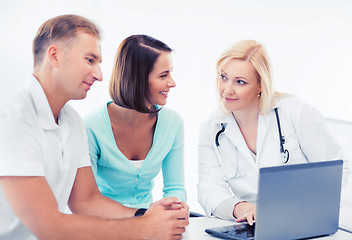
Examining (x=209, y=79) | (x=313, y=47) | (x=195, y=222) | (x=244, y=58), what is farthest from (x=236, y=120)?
(x=209, y=79)

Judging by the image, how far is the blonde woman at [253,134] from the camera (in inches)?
87.7

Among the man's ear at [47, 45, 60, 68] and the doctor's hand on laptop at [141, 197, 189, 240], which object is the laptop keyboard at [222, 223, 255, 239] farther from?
the man's ear at [47, 45, 60, 68]

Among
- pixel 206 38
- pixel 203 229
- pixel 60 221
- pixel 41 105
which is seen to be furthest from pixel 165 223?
pixel 206 38

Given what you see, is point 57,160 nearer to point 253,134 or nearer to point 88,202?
point 88,202

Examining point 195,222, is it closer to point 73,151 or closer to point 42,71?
point 73,151

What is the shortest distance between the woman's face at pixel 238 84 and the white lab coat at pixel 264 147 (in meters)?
0.13

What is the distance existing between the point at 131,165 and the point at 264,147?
2.32 ft

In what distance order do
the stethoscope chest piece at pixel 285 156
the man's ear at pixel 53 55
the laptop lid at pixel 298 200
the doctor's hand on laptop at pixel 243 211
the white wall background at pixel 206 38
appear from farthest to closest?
the white wall background at pixel 206 38
the stethoscope chest piece at pixel 285 156
the doctor's hand on laptop at pixel 243 211
the man's ear at pixel 53 55
the laptop lid at pixel 298 200

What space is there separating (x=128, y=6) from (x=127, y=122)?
259cm

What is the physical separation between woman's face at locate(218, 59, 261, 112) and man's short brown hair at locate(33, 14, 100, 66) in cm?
83

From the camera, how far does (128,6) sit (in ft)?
15.2

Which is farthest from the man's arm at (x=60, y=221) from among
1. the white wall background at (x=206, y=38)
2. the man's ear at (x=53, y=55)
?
the white wall background at (x=206, y=38)

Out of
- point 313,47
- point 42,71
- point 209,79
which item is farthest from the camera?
point 209,79

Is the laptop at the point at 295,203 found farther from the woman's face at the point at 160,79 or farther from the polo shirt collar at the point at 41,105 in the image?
the woman's face at the point at 160,79
